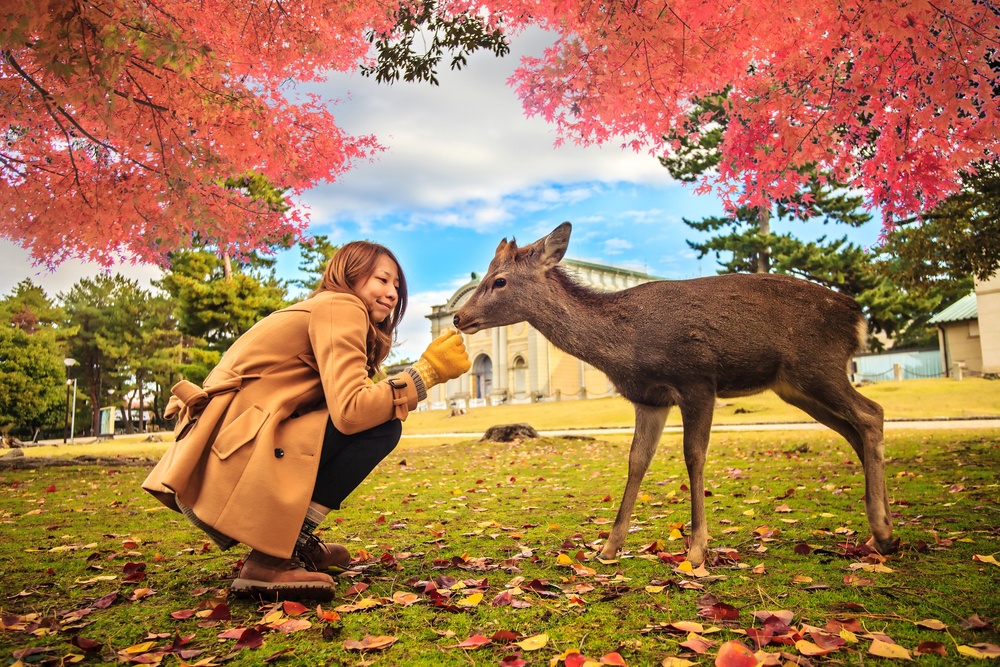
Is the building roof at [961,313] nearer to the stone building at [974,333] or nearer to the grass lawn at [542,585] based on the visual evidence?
the stone building at [974,333]

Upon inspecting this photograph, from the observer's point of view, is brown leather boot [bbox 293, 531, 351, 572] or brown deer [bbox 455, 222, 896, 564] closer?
brown leather boot [bbox 293, 531, 351, 572]

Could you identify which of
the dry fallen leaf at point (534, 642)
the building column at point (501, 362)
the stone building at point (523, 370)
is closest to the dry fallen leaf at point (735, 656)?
the dry fallen leaf at point (534, 642)

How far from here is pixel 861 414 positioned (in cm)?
359

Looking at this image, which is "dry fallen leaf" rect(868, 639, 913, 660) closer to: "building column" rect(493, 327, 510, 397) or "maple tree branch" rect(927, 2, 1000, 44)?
"maple tree branch" rect(927, 2, 1000, 44)

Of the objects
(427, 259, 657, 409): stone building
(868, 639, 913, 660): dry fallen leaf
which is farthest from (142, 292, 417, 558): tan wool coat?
(427, 259, 657, 409): stone building

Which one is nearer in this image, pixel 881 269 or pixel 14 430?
pixel 881 269

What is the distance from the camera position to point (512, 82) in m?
6.32

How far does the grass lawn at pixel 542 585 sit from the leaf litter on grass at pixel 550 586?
0.04 feet

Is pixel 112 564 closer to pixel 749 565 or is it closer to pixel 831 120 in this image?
pixel 749 565

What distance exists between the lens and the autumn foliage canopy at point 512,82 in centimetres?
419

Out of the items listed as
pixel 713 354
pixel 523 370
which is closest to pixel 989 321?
pixel 523 370

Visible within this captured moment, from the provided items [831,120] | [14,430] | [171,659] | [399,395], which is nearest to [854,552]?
[399,395]

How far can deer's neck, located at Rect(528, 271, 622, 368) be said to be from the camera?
3920mm

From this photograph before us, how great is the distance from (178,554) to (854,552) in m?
4.07
